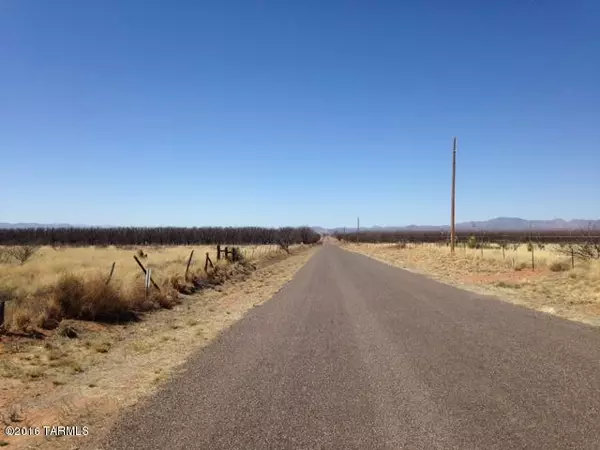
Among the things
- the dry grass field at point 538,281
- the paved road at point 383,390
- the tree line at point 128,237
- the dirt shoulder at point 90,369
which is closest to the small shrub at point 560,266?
the dry grass field at point 538,281

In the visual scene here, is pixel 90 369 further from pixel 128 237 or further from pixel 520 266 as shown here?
pixel 128 237

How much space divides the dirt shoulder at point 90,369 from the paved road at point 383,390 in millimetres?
444

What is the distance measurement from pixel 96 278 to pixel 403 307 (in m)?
8.69

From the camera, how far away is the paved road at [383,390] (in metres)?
4.95

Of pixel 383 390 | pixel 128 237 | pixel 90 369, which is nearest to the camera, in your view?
pixel 383 390

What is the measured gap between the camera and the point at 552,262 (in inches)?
1026

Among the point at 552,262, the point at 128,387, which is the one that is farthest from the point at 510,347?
the point at 552,262

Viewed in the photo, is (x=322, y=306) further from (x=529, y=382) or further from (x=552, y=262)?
(x=552, y=262)

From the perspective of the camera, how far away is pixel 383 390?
254 inches

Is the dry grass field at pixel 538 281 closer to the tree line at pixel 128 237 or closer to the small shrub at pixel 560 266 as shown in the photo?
the small shrub at pixel 560 266

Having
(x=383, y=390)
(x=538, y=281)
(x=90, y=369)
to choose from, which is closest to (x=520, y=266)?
(x=538, y=281)

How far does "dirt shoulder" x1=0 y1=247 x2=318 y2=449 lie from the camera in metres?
5.74

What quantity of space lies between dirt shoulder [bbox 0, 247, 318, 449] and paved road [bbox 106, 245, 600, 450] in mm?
444

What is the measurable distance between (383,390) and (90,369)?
492cm
